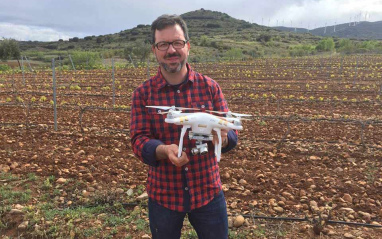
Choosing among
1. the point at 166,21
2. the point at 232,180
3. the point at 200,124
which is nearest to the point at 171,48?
the point at 166,21

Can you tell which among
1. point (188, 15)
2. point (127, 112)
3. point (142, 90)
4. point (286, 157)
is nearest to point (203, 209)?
point (142, 90)

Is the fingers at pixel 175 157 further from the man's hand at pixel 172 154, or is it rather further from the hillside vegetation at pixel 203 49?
the hillside vegetation at pixel 203 49

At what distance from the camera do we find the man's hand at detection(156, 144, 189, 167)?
4.76 ft

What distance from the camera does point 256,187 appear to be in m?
3.75

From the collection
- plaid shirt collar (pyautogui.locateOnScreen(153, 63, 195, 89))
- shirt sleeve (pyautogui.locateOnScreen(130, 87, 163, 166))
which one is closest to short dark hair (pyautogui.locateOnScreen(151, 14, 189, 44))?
plaid shirt collar (pyautogui.locateOnScreen(153, 63, 195, 89))

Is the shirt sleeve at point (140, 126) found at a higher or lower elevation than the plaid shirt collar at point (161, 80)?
lower

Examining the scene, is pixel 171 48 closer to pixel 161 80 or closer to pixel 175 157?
pixel 161 80

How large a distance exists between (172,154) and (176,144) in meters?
0.19

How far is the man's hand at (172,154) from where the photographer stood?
145 cm

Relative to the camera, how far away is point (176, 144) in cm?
167

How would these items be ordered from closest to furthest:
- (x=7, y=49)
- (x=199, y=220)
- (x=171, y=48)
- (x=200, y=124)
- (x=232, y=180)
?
(x=200, y=124) < (x=171, y=48) < (x=199, y=220) < (x=232, y=180) < (x=7, y=49)

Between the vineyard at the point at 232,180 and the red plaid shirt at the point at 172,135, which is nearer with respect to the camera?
the red plaid shirt at the point at 172,135

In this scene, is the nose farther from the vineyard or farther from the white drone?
the vineyard

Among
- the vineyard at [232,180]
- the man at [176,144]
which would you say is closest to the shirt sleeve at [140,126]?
the man at [176,144]
